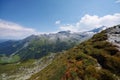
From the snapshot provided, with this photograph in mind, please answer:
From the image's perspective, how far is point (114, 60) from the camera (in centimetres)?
3778

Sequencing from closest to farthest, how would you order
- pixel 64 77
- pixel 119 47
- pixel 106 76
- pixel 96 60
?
pixel 106 76
pixel 64 77
pixel 96 60
pixel 119 47

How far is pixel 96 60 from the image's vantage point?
39.3 metres

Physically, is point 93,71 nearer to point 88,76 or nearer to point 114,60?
point 88,76

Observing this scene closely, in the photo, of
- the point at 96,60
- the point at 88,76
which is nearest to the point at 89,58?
the point at 96,60

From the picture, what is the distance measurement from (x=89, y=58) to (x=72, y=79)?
8014 mm

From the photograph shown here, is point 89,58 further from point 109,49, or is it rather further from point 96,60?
point 109,49

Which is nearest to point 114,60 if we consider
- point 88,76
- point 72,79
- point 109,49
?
point 109,49

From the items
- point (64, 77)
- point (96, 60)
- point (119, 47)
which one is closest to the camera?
point (64, 77)

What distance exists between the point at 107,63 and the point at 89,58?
14.3 feet

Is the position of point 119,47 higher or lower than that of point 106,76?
higher

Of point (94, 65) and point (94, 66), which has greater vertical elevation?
point (94, 65)

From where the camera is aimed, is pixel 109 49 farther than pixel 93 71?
Yes

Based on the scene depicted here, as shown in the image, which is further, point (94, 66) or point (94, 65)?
point (94, 65)

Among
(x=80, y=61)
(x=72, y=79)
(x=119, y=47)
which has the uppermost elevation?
(x=119, y=47)
